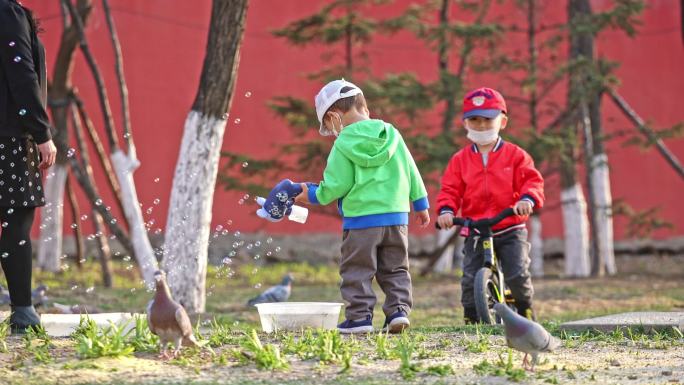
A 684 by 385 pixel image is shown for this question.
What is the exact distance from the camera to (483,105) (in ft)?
22.4

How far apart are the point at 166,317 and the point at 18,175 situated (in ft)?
4.78

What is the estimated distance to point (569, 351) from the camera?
5590 mm

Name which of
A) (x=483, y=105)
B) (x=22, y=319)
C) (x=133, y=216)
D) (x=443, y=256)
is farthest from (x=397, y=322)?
(x=443, y=256)

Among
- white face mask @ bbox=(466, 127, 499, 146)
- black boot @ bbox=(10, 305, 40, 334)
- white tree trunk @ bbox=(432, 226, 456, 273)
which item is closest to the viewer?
black boot @ bbox=(10, 305, 40, 334)

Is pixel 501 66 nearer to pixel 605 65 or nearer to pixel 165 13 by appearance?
pixel 605 65

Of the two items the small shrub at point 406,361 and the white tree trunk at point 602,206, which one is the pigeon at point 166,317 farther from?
the white tree trunk at point 602,206

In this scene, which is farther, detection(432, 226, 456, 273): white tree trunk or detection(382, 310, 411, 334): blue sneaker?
detection(432, 226, 456, 273): white tree trunk

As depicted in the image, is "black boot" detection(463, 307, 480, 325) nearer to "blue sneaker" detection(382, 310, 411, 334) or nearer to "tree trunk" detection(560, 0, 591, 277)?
"blue sneaker" detection(382, 310, 411, 334)

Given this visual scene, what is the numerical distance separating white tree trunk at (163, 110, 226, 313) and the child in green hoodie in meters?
2.71

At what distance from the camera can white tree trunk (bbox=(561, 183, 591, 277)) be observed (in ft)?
44.2

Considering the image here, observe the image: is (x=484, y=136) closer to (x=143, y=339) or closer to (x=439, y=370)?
(x=439, y=370)

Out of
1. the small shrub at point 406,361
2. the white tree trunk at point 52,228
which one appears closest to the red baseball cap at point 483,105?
the small shrub at point 406,361

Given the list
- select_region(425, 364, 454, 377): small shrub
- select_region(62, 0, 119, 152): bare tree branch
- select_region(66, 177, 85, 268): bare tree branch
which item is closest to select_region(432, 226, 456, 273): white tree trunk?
select_region(66, 177, 85, 268): bare tree branch

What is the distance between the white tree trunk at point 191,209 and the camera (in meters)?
8.53
